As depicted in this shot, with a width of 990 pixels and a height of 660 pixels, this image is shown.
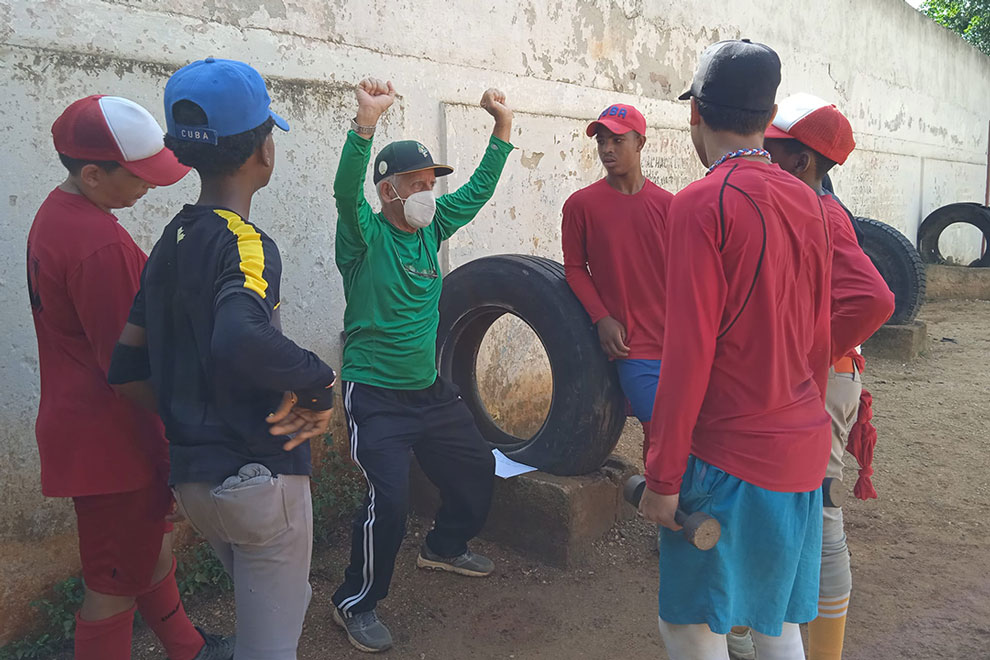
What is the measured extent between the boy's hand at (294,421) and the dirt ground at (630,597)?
58.7 inches

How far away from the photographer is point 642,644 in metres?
3.13

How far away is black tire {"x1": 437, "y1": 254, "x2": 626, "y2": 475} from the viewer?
11.7ft

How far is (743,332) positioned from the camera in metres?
1.89

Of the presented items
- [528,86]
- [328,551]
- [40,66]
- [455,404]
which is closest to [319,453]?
[328,551]

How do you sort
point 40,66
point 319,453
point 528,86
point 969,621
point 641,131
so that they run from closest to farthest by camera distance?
point 40,66 → point 969,621 → point 641,131 → point 319,453 → point 528,86

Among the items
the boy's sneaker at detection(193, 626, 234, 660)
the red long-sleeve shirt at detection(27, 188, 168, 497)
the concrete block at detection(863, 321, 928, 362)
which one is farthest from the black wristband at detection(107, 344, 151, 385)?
the concrete block at detection(863, 321, 928, 362)

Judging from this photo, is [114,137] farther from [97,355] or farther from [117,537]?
[117,537]

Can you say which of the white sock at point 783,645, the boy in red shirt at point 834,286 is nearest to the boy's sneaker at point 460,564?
the boy in red shirt at point 834,286

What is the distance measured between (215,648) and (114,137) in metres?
1.75

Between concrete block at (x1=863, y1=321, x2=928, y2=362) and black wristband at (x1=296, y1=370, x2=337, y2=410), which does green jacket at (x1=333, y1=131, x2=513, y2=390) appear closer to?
black wristband at (x1=296, y1=370, x2=337, y2=410)

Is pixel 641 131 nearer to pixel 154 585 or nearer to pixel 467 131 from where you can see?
pixel 467 131

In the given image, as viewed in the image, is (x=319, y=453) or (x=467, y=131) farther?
(x=467, y=131)

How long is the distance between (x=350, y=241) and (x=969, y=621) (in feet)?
9.35

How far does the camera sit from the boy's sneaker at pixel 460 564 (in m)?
3.63
